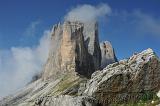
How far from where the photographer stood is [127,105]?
57.6m

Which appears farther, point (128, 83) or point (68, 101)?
point (128, 83)

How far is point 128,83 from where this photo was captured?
60.9m

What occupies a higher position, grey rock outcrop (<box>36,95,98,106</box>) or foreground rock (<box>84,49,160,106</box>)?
foreground rock (<box>84,49,160,106</box>)

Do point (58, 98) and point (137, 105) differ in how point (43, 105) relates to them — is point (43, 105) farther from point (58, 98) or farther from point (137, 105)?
point (137, 105)

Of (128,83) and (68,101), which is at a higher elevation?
(128,83)

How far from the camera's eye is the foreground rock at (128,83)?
195 ft

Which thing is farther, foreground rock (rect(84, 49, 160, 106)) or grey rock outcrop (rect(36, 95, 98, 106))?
foreground rock (rect(84, 49, 160, 106))

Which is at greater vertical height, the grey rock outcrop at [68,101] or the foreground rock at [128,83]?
the foreground rock at [128,83]

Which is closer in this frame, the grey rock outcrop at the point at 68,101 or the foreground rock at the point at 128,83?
the grey rock outcrop at the point at 68,101

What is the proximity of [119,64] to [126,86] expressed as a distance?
761cm

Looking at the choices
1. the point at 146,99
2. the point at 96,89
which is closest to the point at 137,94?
the point at 146,99

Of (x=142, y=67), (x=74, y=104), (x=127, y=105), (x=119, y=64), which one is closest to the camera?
(x=74, y=104)

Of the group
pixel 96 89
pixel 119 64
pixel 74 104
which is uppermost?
pixel 119 64

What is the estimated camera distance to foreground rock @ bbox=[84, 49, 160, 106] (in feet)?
195
